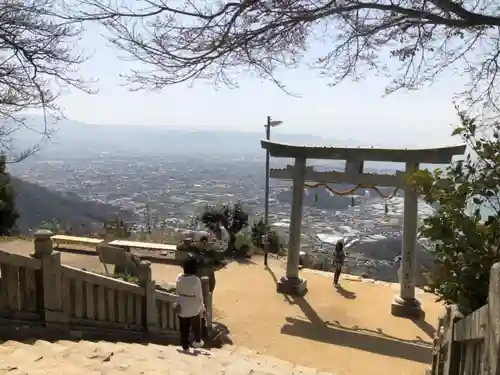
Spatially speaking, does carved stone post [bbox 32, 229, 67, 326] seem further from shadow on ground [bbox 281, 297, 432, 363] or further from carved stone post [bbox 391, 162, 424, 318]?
carved stone post [bbox 391, 162, 424, 318]

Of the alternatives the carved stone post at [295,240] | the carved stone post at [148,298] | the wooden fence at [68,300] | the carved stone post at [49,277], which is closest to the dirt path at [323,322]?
the carved stone post at [295,240]

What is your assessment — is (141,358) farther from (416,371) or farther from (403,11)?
(416,371)

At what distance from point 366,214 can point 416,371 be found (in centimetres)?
1679

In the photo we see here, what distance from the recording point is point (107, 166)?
173ft

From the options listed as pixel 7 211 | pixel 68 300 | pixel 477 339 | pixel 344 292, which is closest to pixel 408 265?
pixel 344 292

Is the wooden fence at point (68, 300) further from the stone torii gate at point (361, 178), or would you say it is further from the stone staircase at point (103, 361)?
the stone torii gate at point (361, 178)

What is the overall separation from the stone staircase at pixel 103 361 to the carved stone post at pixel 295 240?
5.80 m

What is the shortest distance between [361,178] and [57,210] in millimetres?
14434

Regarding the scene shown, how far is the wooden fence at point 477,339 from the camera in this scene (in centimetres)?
191

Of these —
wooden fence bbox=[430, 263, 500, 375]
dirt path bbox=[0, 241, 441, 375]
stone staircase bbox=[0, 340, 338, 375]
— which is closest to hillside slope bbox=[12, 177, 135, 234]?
dirt path bbox=[0, 241, 441, 375]

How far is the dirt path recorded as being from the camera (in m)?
7.97

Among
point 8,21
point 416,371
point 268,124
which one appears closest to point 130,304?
point 8,21

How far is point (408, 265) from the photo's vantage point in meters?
9.99

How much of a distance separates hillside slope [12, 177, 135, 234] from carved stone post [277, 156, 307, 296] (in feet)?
27.0
